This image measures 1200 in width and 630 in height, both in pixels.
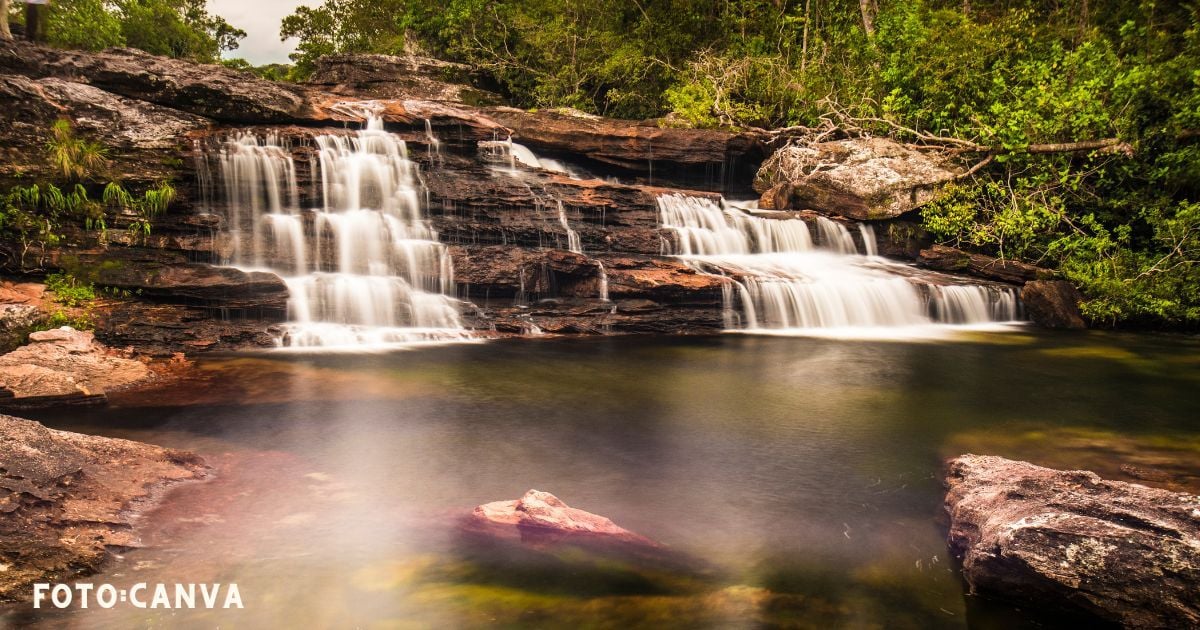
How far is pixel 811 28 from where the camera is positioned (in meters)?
26.9

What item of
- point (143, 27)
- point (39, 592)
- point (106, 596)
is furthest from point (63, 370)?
point (143, 27)

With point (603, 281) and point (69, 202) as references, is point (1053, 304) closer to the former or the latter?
point (603, 281)

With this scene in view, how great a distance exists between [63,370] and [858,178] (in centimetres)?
1753

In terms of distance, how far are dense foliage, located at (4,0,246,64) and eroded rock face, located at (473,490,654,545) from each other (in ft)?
126

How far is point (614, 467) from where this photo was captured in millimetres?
6480

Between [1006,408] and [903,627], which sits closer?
[903,627]

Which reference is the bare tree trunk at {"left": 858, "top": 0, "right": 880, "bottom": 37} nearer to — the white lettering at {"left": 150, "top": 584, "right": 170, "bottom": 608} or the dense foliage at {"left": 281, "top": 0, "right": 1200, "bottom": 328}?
the dense foliage at {"left": 281, "top": 0, "right": 1200, "bottom": 328}

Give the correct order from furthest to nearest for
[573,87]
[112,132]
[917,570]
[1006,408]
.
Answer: [573,87] < [112,132] < [1006,408] < [917,570]

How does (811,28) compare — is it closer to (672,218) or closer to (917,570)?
(672,218)

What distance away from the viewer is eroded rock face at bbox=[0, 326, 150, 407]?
288 inches

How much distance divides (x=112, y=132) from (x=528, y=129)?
9.98 metres

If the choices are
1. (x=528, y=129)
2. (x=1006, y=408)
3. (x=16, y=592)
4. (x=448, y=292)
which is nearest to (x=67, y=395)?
(x=16, y=592)

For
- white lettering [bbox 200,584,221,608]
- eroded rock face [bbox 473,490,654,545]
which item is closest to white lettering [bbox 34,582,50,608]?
white lettering [bbox 200,584,221,608]

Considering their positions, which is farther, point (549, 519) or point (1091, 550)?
point (549, 519)
